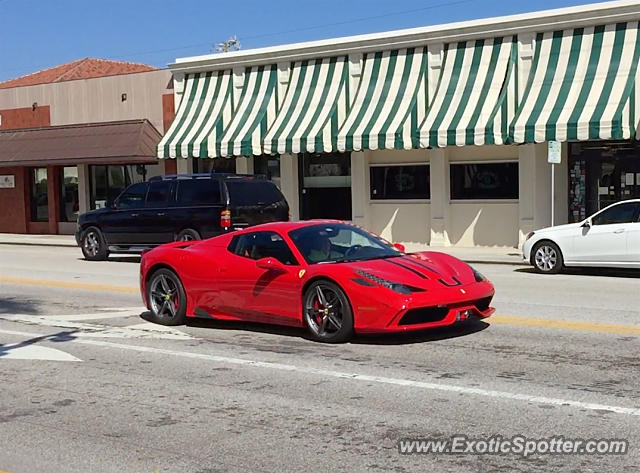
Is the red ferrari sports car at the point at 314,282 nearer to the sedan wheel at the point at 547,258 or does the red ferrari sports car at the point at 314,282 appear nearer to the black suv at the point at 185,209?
the sedan wheel at the point at 547,258

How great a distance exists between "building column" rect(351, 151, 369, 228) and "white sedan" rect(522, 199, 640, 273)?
30.3 ft

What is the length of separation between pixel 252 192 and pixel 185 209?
1.67 meters

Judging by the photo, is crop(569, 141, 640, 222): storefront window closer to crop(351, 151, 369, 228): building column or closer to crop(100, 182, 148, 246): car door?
crop(351, 151, 369, 228): building column

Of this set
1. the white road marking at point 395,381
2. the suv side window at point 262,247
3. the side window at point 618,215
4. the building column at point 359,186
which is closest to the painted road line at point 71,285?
the suv side window at point 262,247

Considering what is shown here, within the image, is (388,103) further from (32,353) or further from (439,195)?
(32,353)

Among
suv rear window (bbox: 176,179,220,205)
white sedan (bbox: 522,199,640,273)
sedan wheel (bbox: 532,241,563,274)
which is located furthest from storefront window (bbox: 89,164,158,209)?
white sedan (bbox: 522,199,640,273)

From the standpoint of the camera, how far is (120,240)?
74.3ft

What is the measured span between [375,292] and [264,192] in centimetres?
1201

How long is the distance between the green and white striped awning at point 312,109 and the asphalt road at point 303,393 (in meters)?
14.1

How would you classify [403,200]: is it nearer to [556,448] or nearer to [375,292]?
[375,292]

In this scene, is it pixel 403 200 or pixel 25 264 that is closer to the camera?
pixel 25 264

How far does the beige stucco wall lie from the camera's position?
31.4 m

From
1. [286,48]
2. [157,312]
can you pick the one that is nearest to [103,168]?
[286,48]

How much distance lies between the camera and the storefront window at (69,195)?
112ft
